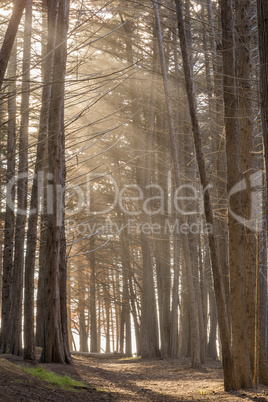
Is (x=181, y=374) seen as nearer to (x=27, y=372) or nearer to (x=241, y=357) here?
(x=241, y=357)

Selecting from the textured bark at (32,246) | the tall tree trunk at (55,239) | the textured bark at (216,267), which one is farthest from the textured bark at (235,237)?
the tall tree trunk at (55,239)

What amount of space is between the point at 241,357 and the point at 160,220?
12.7 metres

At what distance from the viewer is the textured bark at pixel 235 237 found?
8.36 metres

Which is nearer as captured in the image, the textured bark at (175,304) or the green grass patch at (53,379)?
the green grass patch at (53,379)

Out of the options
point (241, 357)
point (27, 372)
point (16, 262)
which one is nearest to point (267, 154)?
point (241, 357)

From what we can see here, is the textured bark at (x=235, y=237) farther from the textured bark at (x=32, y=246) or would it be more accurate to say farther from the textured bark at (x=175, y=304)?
the textured bark at (x=175, y=304)

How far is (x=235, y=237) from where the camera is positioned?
28.2 feet

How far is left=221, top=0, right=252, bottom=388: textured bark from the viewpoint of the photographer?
836cm

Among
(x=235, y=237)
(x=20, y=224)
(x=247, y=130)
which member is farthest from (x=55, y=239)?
(x=247, y=130)

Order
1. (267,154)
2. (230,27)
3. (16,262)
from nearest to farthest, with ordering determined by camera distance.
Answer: (267,154), (230,27), (16,262)

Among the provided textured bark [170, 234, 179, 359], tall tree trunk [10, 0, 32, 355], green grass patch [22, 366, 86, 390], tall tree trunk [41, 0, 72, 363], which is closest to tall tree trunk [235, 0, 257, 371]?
green grass patch [22, 366, 86, 390]

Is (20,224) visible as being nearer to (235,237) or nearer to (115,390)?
(115,390)

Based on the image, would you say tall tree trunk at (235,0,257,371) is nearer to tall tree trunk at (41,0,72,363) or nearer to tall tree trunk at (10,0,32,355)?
tall tree trunk at (41,0,72,363)

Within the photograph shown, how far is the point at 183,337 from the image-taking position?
77.5ft
